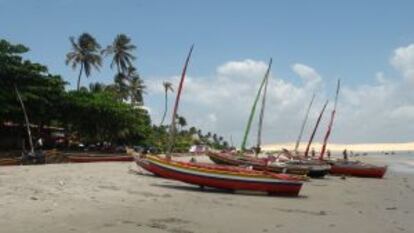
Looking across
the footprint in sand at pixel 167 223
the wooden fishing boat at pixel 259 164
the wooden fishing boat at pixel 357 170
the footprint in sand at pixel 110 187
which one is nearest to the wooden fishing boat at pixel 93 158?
the wooden fishing boat at pixel 259 164

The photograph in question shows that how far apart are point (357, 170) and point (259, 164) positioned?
12.8 m

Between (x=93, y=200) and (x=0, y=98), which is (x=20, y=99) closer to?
(x=0, y=98)

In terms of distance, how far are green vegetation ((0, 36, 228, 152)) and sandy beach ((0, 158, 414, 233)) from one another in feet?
76.2

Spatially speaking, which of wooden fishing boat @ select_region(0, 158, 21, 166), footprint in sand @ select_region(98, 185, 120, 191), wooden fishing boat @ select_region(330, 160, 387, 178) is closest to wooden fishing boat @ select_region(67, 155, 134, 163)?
wooden fishing boat @ select_region(0, 158, 21, 166)

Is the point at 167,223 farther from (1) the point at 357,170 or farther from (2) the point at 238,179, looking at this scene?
(1) the point at 357,170

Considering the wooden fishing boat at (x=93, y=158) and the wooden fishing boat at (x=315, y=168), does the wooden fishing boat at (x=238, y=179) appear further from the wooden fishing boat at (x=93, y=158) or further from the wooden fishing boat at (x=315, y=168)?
the wooden fishing boat at (x=93, y=158)

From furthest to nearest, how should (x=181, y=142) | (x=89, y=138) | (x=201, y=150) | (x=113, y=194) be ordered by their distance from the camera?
1. (x=181, y=142)
2. (x=201, y=150)
3. (x=89, y=138)
4. (x=113, y=194)

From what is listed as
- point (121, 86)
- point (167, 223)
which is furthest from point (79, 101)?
point (167, 223)

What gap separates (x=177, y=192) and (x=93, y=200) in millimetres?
5657

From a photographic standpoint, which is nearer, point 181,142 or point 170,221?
point 170,221

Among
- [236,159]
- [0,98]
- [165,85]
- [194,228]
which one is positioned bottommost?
[194,228]

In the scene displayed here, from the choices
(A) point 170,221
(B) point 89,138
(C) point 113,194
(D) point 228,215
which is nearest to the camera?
(A) point 170,221

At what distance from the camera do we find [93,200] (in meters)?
19.5

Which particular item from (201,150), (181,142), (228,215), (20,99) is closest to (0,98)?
(20,99)
